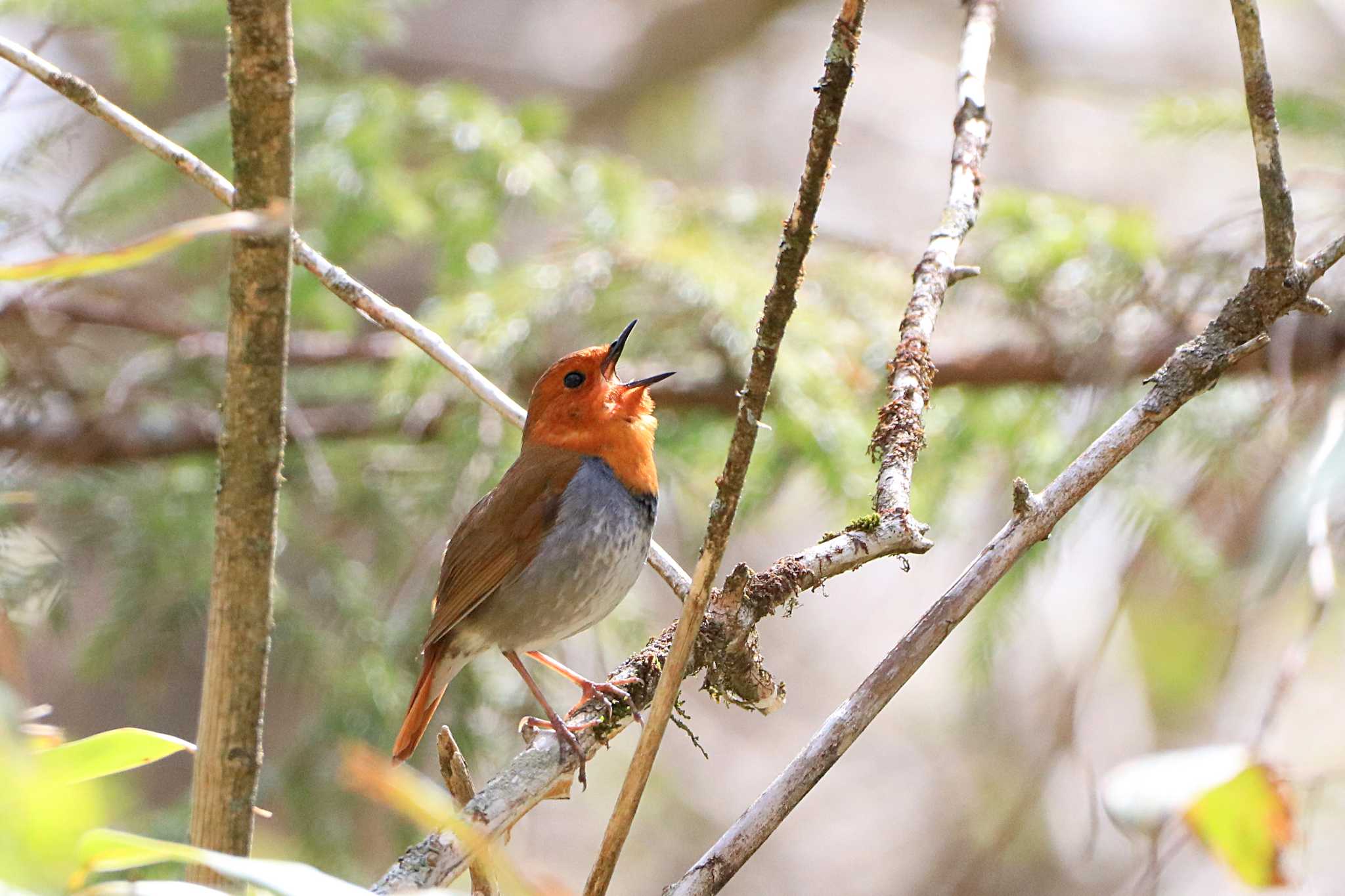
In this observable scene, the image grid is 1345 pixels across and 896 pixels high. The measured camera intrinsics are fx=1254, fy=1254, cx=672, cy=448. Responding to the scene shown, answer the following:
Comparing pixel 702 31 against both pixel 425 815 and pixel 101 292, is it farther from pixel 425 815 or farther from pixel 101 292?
pixel 425 815

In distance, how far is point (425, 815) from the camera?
953mm

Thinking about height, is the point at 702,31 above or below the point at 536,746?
above

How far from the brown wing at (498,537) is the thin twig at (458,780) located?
3.63 feet

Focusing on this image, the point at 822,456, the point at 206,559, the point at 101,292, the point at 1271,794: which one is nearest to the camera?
the point at 1271,794

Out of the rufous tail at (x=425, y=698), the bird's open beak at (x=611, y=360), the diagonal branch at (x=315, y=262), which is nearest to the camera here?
the diagonal branch at (x=315, y=262)

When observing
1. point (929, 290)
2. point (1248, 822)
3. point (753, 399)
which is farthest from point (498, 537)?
point (1248, 822)

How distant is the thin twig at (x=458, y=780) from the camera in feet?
5.82

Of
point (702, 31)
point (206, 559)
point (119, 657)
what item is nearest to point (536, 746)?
point (206, 559)

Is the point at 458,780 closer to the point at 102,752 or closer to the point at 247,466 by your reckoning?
the point at 247,466

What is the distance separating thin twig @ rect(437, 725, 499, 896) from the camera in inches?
69.8

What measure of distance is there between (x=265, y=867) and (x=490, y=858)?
0.20 metres

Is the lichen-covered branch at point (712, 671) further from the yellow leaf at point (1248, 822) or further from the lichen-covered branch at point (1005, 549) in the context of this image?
the yellow leaf at point (1248, 822)

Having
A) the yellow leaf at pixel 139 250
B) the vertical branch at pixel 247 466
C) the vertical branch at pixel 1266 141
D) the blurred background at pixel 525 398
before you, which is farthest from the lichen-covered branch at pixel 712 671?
the yellow leaf at pixel 139 250

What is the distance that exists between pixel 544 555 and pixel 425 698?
441 millimetres
